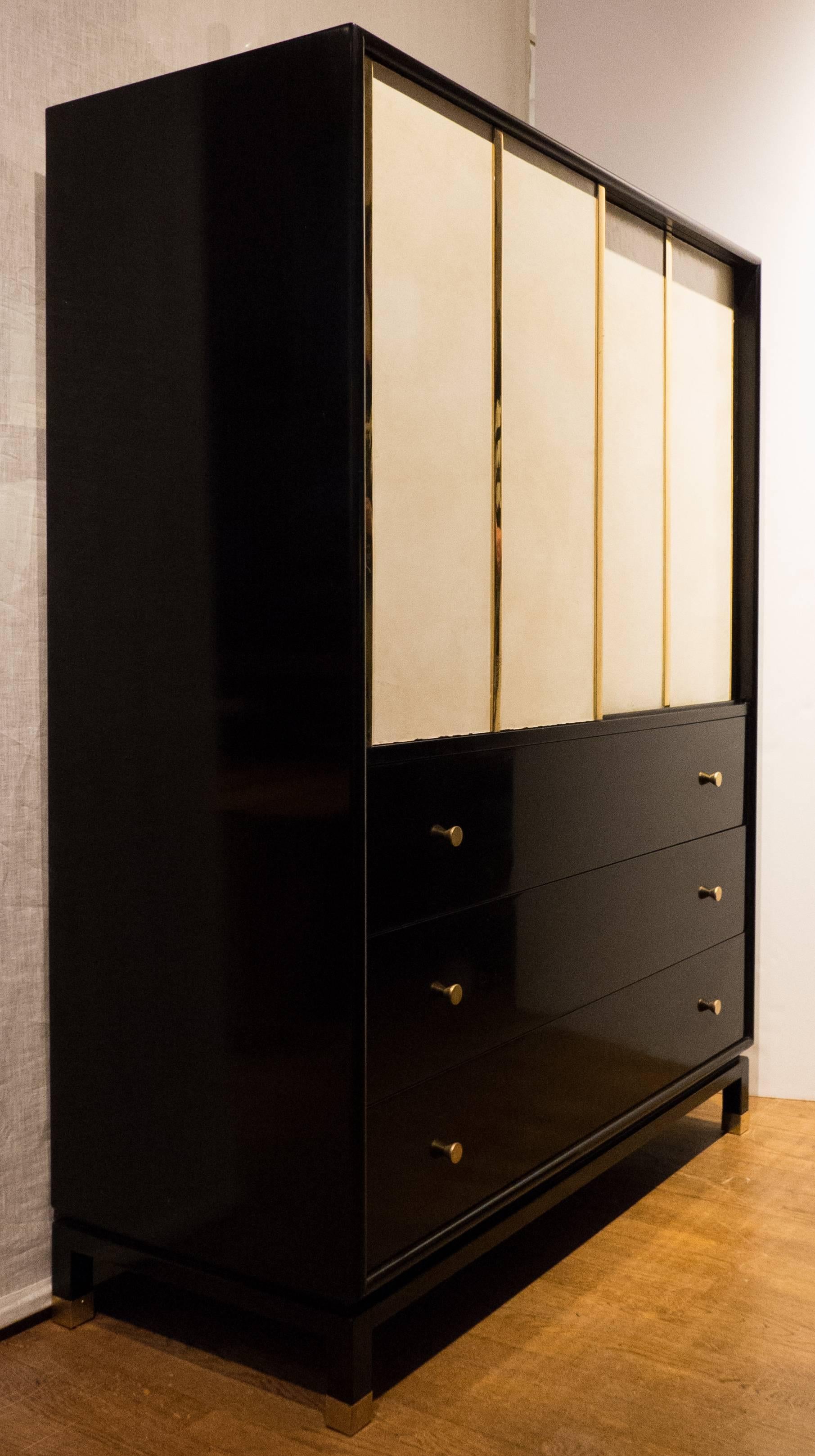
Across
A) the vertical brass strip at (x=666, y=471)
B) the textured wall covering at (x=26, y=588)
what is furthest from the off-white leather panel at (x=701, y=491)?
the textured wall covering at (x=26, y=588)

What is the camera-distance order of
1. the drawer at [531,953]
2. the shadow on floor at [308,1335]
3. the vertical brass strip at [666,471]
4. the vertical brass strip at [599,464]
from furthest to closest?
the vertical brass strip at [666,471] → the vertical brass strip at [599,464] → the shadow on floor at [308,1335] → the drawer at [531,953]

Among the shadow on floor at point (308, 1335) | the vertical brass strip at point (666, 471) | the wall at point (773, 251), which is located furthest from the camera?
the wall at point (773, 251)

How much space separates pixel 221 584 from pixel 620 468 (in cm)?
80

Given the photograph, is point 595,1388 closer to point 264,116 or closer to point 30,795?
point 30,795

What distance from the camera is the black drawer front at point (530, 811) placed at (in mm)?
1646

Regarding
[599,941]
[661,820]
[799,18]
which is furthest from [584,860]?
[799,18]

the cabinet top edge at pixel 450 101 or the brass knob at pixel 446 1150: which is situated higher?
the cabinet top edge at pixel 450 101

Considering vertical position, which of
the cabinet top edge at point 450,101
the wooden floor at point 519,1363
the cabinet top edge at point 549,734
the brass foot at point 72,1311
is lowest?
the wooden floor at point 519,1363

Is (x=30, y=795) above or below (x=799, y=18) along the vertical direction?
below

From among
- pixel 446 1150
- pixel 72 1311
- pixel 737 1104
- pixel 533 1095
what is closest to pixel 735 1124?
pixel 737 1104

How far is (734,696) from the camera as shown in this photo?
2648 millimetres

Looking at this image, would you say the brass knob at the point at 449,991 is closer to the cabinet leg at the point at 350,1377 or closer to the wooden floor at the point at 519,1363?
the cabinet leg at the point at 350,1377

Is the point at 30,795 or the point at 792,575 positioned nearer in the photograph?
the point at 30,795

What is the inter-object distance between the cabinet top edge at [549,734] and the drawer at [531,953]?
0.21 metres
